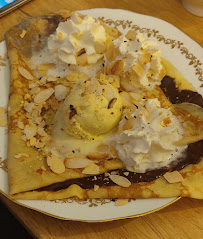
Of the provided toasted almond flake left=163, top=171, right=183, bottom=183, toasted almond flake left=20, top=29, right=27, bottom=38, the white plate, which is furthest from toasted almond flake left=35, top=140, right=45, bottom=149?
toasted almond flake left=20, top=29, right=27, bottom=38

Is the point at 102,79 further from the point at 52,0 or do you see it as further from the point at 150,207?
the point at 52,0

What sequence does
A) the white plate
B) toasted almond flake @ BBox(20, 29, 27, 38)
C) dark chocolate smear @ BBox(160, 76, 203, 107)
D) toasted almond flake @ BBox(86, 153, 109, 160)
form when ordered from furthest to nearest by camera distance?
toasted almond flake @ BBox(20, 29, 27, 38)
dark chocolate smear @ BBox(160, 76, 203, 107)
toasted almond flake @ BBox(86, 153, 109, 160)
the white plate

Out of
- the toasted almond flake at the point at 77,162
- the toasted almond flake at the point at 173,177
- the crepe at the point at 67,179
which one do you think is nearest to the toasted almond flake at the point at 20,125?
the crepe at the point at 67,179

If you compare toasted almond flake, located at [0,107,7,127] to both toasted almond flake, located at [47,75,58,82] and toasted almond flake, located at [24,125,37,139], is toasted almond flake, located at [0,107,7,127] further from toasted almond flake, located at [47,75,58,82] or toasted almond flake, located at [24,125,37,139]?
A: toasted almond flake, located at [47,75,58,82]

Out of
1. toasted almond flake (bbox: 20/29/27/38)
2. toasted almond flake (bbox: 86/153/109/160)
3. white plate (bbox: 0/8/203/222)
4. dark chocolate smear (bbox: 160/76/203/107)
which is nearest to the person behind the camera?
white plate (bbox: 0/8/203/222)

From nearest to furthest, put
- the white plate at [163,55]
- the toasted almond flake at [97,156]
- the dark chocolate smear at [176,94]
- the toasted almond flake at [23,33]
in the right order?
the white plate at [163,55]
the toasted almond flake at [97,156]
the dark chocolate smear at [176,94]
the toasted almond flake at [23,33]

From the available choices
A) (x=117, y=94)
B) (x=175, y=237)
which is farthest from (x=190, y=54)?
(x=175, y=237)

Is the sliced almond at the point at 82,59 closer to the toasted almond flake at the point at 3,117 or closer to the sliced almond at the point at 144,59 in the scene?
the sliced almond at the point at 144,59

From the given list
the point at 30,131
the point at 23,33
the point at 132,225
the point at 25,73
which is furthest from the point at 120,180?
the point at 23,33
